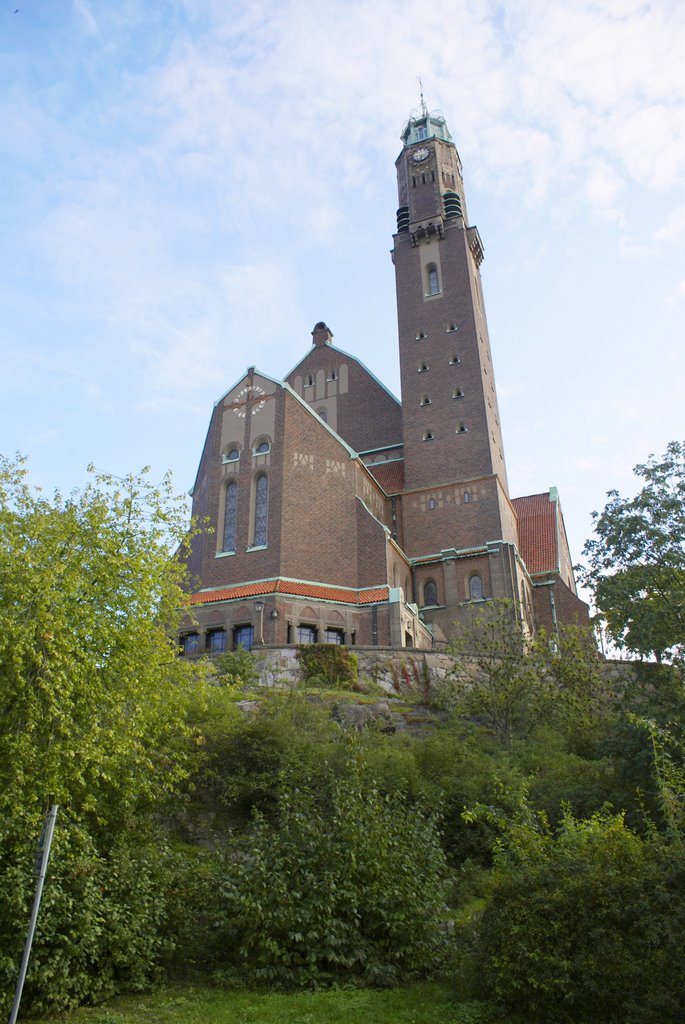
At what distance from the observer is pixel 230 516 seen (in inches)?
1479

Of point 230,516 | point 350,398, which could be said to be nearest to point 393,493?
point 350,398

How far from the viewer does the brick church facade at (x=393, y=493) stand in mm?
34312

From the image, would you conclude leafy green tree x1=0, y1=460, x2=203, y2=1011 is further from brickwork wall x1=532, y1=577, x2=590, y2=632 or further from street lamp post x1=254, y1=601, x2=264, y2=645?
brickwork wall x1=532, y1=577, x2=590, y2=632

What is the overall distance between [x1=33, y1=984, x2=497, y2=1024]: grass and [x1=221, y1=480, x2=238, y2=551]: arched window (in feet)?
85.3

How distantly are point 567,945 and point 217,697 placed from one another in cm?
990

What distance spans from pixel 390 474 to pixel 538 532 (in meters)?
8.45

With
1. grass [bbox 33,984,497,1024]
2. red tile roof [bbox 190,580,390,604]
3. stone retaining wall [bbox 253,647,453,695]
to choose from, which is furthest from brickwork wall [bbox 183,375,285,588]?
grass [bbox 33,984,497,1024]

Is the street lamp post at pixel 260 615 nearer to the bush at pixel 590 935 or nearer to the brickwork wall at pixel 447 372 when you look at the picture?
the brickwork wall at pixel 447 372

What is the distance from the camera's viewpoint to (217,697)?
18.2m

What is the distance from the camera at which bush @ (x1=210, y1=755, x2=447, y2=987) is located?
1155 cm

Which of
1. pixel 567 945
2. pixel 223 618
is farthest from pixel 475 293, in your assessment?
pixel 567 945

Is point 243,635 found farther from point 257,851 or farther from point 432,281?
point 432,281

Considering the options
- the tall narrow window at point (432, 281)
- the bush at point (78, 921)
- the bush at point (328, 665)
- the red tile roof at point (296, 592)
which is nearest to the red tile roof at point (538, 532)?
the red tile roof at point (296, 592)

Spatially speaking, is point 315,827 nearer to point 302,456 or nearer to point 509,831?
point 509,831
